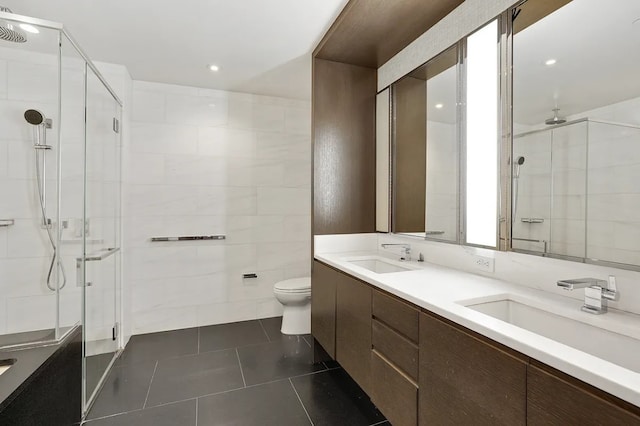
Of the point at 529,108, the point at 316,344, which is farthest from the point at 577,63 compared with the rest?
the point at 316,344

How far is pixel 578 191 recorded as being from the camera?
48.6 inches

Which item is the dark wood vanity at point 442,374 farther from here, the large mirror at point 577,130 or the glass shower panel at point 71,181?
the glass shower panel at point 71,181

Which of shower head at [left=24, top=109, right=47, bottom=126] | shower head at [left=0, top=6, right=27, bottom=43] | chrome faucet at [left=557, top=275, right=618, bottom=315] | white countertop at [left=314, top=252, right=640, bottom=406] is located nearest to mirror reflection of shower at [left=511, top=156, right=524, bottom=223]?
white countertop at [left=314, top=252, right=640, bottom=406]

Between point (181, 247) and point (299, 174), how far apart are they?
1.43 metres

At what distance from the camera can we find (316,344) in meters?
2.50

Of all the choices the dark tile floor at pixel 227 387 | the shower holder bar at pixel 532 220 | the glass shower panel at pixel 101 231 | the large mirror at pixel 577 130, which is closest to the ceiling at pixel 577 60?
the large mirror at pixel 577 130

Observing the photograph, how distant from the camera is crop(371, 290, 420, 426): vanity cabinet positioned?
131 centimetres

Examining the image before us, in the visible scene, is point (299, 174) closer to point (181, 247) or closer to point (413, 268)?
point (181, 247)

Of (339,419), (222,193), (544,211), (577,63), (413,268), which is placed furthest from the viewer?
(222,193)

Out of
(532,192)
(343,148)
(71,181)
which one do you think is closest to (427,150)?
(343,148)

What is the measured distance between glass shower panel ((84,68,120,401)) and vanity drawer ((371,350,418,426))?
1727mm

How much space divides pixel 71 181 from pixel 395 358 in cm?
206

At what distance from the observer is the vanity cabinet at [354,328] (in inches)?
66.7

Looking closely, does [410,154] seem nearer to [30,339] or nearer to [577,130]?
[577,130]
